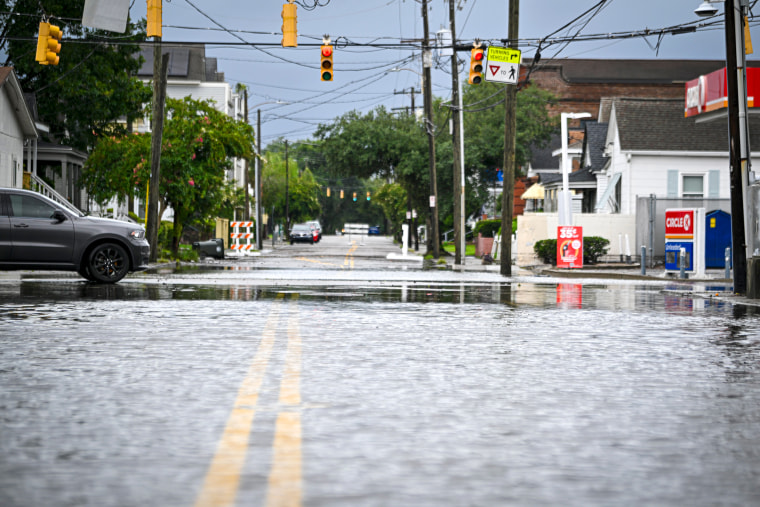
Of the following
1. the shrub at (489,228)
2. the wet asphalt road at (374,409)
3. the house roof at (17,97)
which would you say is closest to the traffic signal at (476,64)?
the house roof at (17,97)

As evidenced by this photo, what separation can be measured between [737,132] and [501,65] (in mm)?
11629

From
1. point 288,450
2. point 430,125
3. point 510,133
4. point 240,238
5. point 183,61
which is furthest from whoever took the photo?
point 183,61

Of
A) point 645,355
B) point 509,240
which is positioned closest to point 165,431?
point 645,355

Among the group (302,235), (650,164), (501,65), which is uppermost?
(501,65)

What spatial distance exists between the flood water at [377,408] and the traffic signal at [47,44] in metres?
14.2

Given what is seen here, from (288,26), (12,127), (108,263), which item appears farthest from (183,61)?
(108,263)

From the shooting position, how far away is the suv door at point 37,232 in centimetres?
2147

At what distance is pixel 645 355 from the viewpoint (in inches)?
433

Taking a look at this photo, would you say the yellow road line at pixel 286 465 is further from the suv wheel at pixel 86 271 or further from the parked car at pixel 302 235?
the parked car at pixel 302 235

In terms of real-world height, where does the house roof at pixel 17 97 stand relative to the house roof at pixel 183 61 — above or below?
below

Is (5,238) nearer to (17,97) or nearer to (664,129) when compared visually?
(17,97)

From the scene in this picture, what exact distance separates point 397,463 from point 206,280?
67.4 ft

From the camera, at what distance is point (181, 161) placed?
39625 millimetres

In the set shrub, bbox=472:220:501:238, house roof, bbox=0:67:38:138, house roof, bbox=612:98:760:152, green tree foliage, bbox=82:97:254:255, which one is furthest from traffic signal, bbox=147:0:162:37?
shrub, bbox=472:220:501:238
